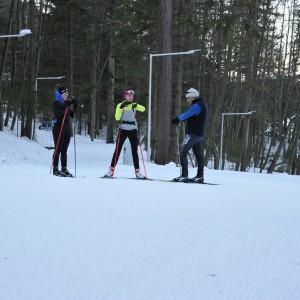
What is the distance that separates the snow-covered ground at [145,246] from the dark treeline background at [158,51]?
930 cm

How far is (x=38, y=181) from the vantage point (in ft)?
21.2

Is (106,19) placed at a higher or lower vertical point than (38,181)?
higher

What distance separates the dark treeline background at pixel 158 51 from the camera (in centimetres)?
1591

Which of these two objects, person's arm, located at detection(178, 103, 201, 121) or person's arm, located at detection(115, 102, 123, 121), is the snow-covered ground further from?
person's arm, located at detection(115, 102, 123, 121)

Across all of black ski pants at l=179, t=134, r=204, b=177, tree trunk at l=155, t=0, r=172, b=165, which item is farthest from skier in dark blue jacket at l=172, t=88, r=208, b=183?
tree trunk at l=155, t=0, r=172, b=165

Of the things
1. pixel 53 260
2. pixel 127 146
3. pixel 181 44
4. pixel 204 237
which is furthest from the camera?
pixel 181 44

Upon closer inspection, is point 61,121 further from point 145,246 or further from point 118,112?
point 145,246

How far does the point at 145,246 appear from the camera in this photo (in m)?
3.21

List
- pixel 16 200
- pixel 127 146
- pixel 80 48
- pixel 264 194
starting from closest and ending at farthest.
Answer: pixel 16 200 → pixel 264 194 → pixel 127 146 → pixel 80 48

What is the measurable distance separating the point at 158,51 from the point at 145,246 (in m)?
12.3

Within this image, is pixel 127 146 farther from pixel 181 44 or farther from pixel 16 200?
pixel 16 200

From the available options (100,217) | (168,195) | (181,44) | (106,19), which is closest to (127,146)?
(181,44)

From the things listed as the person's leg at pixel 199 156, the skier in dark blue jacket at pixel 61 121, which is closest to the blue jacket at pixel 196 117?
the person's leg at pixel 199 156

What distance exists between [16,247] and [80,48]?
97.1ft
